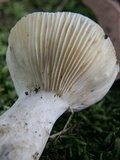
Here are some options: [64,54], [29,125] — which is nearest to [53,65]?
[64,54]

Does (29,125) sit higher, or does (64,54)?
(64,54)

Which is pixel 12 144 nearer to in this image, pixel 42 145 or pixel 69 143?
pixel 42 145

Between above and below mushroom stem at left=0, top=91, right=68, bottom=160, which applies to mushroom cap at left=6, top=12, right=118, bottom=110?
above

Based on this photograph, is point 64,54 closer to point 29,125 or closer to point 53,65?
point 53,65

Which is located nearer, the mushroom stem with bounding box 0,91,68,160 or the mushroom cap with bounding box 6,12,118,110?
the mushroom stem with bounding box 0,91,68,160

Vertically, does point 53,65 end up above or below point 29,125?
above

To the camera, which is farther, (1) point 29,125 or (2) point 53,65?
(2) point 53,65

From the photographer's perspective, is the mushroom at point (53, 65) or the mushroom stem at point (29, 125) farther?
the mushroom at point (53, 65)

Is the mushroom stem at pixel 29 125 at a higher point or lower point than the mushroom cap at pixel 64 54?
lower
